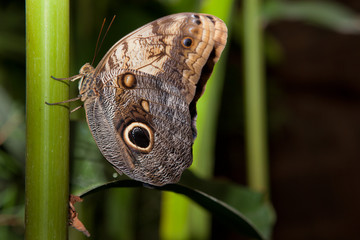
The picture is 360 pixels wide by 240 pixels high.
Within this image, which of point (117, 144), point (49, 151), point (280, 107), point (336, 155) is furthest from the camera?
point (336, 155)

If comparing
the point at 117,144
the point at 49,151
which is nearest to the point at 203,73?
the point at 117,144

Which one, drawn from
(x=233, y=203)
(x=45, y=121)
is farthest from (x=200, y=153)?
(x=45, y=121)

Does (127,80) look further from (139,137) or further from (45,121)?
(45,121)

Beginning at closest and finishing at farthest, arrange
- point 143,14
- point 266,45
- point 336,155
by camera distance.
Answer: point 143,14 < point 266,45 < point 336,155

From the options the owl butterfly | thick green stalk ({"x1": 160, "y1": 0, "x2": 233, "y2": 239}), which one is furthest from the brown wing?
thick green stalk ({"x1": 160, "y1": 0, "x2": 233, "y2": 239})

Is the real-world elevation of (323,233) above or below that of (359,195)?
below

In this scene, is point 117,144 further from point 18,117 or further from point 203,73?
point 18,117

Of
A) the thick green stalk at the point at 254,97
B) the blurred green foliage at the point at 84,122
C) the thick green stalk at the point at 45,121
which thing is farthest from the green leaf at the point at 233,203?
the thick green stalk at the point at 254,97

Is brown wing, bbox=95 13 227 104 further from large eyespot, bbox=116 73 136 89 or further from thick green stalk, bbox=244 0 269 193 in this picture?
thick green stalk, bbox=244 0 269 193

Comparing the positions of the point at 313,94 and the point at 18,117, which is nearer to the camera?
the point at 18,117
